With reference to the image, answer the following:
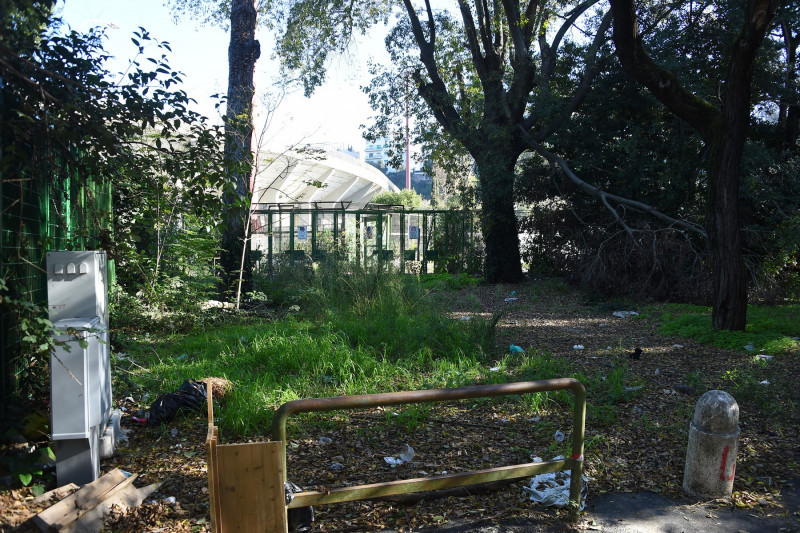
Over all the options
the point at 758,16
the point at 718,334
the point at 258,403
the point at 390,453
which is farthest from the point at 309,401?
the point at 758,16

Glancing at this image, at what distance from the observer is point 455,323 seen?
25.5ft

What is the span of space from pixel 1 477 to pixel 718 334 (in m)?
8.27

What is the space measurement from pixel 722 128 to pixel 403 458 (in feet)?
22.1

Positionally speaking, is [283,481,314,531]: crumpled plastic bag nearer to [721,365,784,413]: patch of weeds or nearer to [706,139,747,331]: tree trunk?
[721,365,784,413]: patch of weeds

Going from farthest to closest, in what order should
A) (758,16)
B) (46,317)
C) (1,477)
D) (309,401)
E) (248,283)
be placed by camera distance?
(248,283), (758,16), (46,317), (1,477), (309,401)

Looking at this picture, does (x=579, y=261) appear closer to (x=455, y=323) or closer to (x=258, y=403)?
(x=455, y=323)

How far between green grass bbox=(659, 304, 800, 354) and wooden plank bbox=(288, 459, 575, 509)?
558cm

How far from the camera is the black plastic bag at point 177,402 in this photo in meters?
4.76

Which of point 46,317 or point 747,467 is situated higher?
point 46,317

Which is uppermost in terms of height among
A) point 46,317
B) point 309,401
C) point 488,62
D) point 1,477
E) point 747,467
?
point 488,62

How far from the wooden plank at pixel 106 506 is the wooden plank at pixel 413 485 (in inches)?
45.1

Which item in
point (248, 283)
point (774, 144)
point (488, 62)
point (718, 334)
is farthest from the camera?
point (488, 62)

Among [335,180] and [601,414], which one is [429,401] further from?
[335,180]

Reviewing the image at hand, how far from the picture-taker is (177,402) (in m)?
4.83
